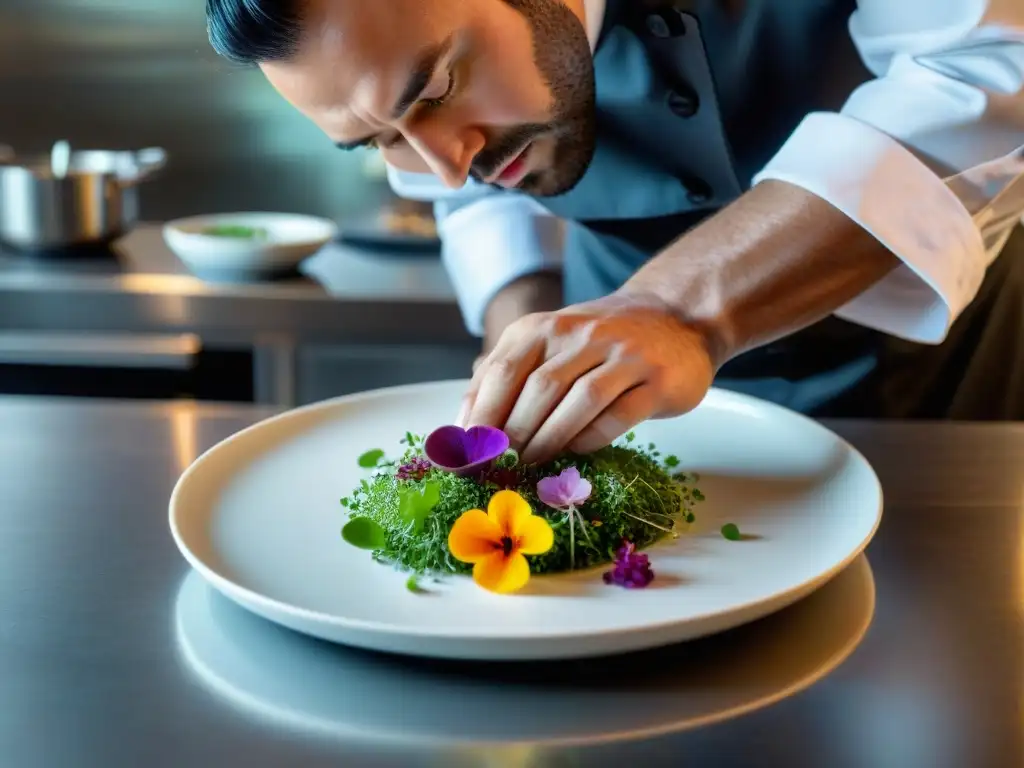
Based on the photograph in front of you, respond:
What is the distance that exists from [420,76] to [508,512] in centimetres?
34

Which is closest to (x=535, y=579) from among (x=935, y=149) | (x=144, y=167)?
(x=935, y=149)

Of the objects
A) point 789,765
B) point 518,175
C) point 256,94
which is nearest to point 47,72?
point 256,94

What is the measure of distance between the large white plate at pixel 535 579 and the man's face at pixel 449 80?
0.22m

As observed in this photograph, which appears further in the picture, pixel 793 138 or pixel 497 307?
pixel 497 307

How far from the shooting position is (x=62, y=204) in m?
1.82

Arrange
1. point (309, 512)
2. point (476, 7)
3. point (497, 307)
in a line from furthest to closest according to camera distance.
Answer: point (497, 307) < point (476, 7) < point (309, 512)

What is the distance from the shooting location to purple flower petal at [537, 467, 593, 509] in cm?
71

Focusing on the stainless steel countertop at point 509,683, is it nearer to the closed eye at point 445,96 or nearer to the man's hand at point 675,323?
the man's hand at point 675,323

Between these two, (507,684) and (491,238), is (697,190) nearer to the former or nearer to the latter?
(491,238)

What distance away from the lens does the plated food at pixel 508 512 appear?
Result: 669 mm

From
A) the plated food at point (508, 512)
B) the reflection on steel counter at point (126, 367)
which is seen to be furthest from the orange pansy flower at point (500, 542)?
the reflection on steel counter at point (126, 367)

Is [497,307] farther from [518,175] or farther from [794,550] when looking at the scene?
[794,550]

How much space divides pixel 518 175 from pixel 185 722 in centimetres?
64

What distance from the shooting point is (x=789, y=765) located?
53 centimetres
